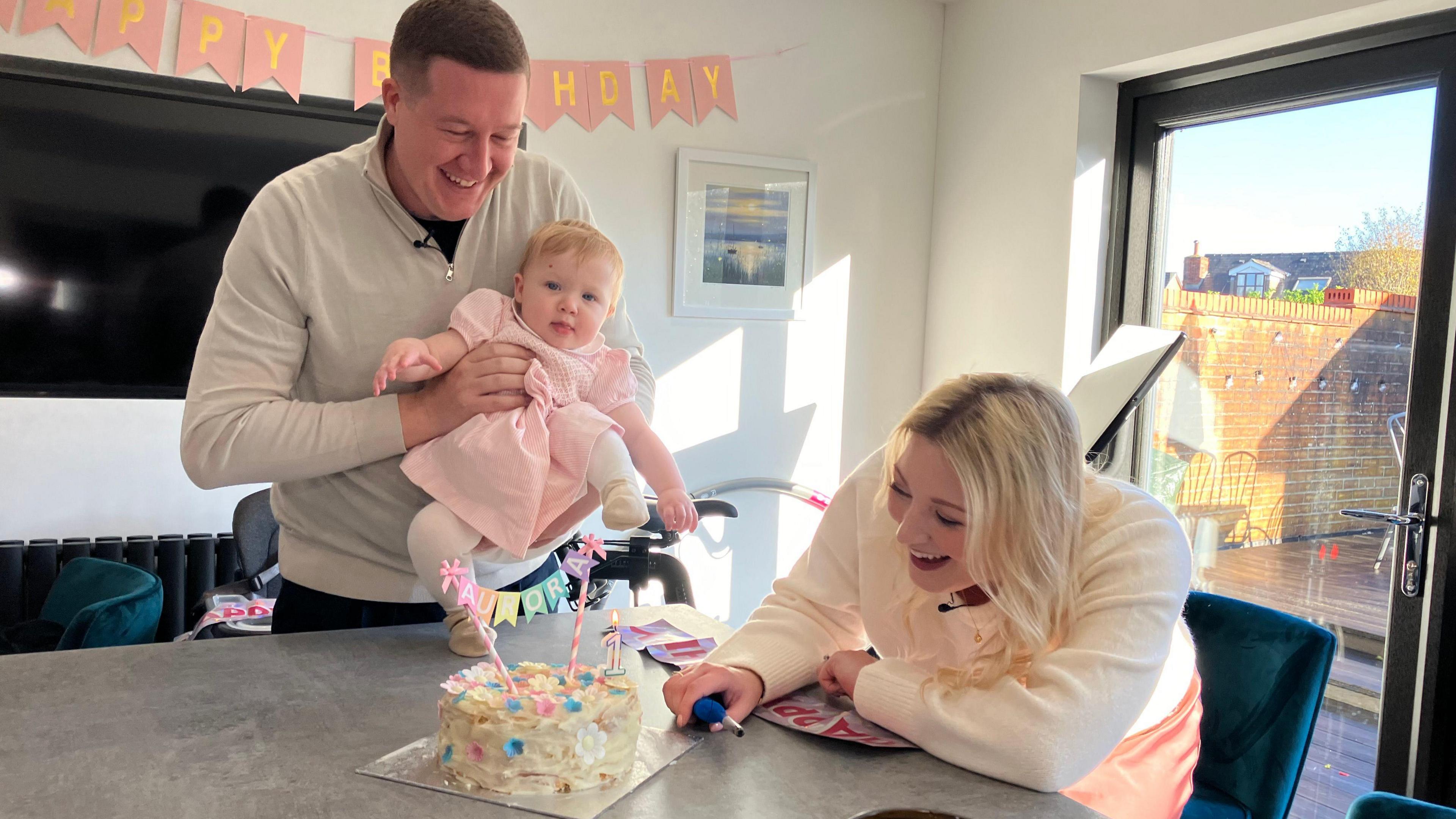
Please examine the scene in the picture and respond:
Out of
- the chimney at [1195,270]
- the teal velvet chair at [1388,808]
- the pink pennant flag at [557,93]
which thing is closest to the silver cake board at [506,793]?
the teal velvet chair at [1388,808]

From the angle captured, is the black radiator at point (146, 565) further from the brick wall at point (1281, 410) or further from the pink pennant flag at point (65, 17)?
the brick wall at point (1281, 410)

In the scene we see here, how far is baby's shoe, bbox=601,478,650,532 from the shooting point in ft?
4.45

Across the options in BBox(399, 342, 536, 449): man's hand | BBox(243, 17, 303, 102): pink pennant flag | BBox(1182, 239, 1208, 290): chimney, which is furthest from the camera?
BBox(1182, 239, 1208, 290): chimney

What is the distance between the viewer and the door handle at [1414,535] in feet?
8.80

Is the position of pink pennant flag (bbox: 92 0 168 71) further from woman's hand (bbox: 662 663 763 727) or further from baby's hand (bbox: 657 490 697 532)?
woman's hand (bbox: 662 663 763 727)

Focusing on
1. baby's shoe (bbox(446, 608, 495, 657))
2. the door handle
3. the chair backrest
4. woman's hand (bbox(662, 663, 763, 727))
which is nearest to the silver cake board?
woman's hand (bbox(662, 663, 763, 727))

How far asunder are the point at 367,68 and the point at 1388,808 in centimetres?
322

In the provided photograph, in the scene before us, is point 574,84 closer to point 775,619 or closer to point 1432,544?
point 775,619

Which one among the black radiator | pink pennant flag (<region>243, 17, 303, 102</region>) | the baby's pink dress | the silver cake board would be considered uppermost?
pink pennant flag (<region>243, 17, 303, 102</region>)

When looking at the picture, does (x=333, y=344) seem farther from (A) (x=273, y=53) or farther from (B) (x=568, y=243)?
(A) (x=273, y=53)

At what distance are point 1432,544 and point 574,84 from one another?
291 centimetres

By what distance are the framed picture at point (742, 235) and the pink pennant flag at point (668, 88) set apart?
15cm

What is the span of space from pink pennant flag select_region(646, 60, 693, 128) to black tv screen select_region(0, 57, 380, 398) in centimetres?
107

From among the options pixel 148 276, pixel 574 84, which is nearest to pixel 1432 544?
pixel 574 84
